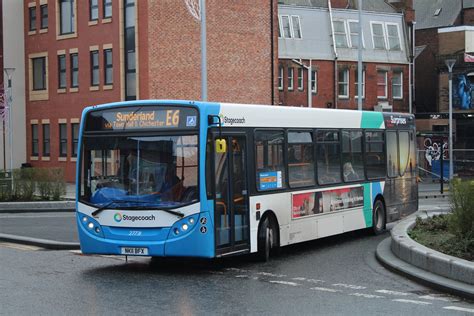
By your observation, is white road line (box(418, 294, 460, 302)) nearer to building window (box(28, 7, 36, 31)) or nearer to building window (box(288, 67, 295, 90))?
building window (box(28, 7, 36, 31))

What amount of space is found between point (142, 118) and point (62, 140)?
3310 cm

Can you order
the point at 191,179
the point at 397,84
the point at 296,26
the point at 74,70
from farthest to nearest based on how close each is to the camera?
the point at 397,84 < the point at 296,26 < the point at 74,70 < the point at 191,179

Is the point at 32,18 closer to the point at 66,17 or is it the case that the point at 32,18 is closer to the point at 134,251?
the point at 66,17

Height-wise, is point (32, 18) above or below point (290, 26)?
below

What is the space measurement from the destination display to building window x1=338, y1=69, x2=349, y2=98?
44262 mm

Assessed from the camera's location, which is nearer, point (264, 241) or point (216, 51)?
point (264, 241)

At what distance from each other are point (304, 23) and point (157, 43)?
59.3ft

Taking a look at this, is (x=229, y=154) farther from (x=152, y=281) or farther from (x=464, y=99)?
(x=464, y=99)

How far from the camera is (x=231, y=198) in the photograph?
1368 centimetres

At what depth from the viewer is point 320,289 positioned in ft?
38.8

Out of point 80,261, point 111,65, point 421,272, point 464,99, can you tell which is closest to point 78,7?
point 111,65

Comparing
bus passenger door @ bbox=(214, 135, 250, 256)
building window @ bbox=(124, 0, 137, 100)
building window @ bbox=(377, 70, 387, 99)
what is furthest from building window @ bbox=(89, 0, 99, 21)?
bus passenger door @ bbox=(214, 135, 250, 256)

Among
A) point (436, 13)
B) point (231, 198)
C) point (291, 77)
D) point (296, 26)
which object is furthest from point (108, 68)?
point (436, 13)

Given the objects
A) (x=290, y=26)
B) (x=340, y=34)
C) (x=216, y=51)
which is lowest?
(x=216, y=51)
